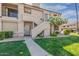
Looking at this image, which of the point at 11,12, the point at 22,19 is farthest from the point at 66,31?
the point at 11,12

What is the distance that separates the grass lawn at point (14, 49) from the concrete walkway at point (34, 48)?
11 cm

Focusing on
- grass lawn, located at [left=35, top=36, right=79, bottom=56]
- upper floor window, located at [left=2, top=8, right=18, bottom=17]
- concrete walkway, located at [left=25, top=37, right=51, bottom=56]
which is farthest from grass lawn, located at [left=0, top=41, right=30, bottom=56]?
upper floor window, located at [left=2, top=8, right=18, bottom=17]

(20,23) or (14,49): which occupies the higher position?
(20,23)

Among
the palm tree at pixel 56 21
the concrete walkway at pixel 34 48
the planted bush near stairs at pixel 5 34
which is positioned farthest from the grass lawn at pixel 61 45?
the planted bush near stairs at pixel 5 34

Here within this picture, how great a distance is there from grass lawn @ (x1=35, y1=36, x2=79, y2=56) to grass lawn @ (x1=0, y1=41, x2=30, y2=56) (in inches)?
17.3

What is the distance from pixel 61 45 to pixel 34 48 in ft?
2.50

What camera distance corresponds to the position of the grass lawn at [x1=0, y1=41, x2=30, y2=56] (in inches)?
183

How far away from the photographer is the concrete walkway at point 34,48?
4.61m

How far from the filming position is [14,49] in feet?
15.5

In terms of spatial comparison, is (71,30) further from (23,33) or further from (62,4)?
(23,33)

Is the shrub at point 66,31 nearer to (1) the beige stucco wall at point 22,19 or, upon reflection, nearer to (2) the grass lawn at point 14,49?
(1) the beige stucco wall at point 22,19

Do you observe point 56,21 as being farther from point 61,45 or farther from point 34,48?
point 34,48

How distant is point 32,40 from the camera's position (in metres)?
4.86

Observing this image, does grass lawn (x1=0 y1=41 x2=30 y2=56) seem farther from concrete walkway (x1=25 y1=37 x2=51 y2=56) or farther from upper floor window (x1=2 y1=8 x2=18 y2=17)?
upper floor window (x1=2 y1=8 x2=18 y2=17)
